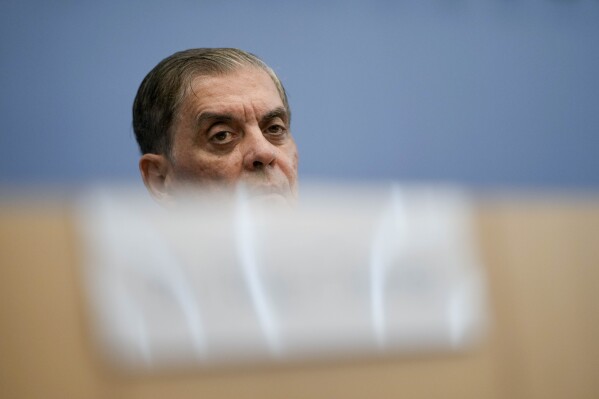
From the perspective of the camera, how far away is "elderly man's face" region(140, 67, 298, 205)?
1197mm

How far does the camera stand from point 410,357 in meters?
0.41

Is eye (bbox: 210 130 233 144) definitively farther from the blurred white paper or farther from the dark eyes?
the blurred white paper

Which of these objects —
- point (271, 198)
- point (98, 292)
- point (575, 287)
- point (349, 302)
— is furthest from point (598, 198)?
point (271, 198)

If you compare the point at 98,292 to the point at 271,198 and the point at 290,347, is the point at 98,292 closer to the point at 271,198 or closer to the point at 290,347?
the point at 290,347

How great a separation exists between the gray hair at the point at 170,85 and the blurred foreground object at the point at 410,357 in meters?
0.91

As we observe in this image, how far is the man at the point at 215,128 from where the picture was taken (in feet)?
3.94

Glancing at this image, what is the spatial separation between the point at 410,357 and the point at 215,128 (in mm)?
893

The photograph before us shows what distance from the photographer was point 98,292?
365mm

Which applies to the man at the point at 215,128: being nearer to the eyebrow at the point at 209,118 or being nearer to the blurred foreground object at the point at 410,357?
the eyebrow at the point at 209,118

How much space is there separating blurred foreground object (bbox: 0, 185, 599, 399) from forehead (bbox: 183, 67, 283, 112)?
844 millimetres

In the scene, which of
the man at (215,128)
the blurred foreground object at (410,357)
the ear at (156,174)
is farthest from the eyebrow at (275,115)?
the blurred foreground object at (410,357)

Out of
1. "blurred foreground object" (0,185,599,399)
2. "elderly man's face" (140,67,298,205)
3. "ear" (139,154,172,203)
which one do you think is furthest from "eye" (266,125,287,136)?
"blurred foreground object" (0,185,599,399)

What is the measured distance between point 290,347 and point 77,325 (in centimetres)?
11

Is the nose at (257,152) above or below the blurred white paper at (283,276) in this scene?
above
